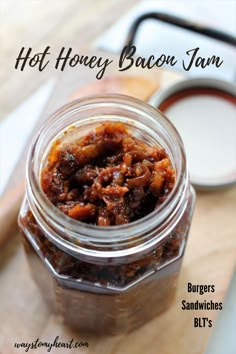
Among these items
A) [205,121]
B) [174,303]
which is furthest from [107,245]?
[205,121]

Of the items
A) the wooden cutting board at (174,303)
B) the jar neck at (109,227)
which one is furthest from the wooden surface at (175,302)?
the jar neck at (109,227)

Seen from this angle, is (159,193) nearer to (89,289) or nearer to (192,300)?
(89,289)

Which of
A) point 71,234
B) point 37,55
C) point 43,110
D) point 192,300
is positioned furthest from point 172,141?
point 37,55

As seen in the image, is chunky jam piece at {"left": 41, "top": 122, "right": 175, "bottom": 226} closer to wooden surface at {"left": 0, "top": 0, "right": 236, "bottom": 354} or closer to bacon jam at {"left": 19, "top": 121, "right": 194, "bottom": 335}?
bacon jam at {"left": 19, "top": 121, "right": 194, "bottom": 335}

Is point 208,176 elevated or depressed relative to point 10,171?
elevated

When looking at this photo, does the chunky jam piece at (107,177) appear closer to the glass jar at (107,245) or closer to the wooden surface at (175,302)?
the glass jar at (107,245)

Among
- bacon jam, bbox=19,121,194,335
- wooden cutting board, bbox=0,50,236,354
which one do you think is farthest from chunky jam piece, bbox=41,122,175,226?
wooden cutting board, bbox=0,50,236,354

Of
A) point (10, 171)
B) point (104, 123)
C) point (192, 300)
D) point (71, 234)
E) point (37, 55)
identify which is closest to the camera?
point (71, 234)
